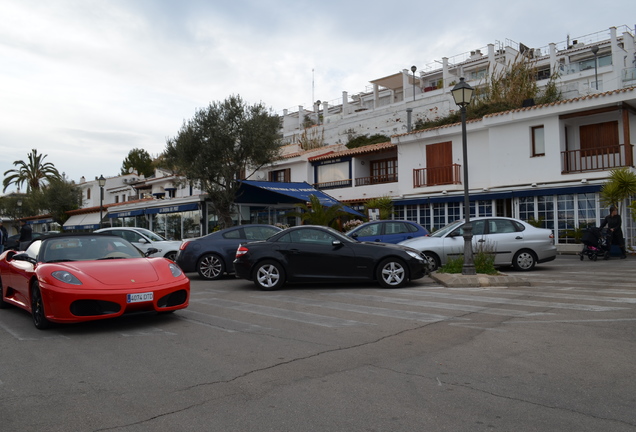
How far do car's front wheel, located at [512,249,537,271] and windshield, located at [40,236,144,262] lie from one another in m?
10.2

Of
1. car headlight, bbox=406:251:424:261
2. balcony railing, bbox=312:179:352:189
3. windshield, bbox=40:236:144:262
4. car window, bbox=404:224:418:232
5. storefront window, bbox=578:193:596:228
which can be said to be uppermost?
balcony railing, bbox=312:179:352:189

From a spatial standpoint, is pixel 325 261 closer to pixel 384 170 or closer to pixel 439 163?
pixel 439 163

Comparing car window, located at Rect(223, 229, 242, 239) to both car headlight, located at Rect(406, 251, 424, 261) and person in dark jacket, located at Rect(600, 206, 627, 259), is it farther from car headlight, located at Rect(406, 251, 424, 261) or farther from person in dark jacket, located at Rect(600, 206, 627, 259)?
person in dark jacket, located at Rect(600, 206, 627, 259)

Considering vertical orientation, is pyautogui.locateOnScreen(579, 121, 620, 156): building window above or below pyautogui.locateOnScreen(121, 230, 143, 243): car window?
above

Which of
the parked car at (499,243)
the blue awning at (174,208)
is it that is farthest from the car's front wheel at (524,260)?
the blue awning at (174,208)

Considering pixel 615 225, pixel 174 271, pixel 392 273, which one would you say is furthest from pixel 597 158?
pixel 174 271

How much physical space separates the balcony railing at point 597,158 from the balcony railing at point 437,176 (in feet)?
17.1

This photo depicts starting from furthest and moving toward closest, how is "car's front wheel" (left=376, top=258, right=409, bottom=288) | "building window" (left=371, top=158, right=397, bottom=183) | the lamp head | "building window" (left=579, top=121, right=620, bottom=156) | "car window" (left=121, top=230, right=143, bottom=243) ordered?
"building window" (left=371, top=158, right=397, bottom=183) < "building window" (left=579, top=121, right=620, bottom=156) < "car window" (left=121, top=230, right=143, bottom=243) < the lamp head < "car's front wheel" (left=376, top=258, right=409, bottom=288)

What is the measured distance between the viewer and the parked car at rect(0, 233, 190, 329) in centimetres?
662

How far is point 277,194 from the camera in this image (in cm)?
2886

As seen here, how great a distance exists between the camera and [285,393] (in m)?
4.32

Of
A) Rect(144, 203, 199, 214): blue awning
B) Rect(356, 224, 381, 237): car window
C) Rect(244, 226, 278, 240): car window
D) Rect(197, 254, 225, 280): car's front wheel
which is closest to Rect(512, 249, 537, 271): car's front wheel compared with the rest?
Rect(356, 224, 381, 237): car window

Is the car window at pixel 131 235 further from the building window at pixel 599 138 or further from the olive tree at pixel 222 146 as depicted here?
the building window at pixel 599 138

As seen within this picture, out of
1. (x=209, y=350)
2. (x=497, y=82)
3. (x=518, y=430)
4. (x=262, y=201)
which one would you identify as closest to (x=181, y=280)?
(x=209, y=350)
